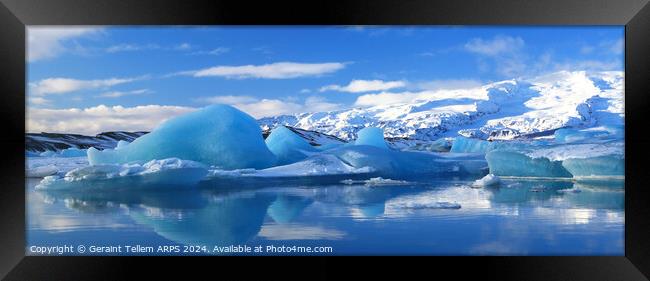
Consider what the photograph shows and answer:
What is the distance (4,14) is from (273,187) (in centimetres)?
277

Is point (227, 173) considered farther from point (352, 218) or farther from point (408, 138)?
point (408, 138)

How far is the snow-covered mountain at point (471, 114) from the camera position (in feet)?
16.0

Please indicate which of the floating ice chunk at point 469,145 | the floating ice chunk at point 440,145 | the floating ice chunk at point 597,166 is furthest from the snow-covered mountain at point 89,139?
the floating ice chunk at point 597,166

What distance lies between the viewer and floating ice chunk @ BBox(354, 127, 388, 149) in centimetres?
483

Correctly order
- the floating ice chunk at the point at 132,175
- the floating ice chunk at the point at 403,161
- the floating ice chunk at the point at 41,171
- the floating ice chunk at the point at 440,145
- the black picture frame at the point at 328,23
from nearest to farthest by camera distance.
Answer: the black picture frame at the point at 328,23, the floating ice chunk at the point at 41,171, the floating ice chunk at the point at 132,175, the floating ice chunk at the point at 403,161, the floating ice chunk at the point at 440,145

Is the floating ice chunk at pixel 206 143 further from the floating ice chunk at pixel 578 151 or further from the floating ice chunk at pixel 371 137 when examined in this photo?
the floating ice chunk at pixel 578 151

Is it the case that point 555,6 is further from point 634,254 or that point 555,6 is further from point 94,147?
point 94,147

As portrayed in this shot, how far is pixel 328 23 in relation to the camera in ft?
15.0

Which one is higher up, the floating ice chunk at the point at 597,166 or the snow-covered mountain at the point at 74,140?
the snow-covered mountain at the point at 74,140

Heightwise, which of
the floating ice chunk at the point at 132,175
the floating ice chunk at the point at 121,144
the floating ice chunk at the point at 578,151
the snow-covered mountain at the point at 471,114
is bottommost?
the floating ice chunk at the point at 132,175

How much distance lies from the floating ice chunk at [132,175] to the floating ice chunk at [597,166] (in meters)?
3.39

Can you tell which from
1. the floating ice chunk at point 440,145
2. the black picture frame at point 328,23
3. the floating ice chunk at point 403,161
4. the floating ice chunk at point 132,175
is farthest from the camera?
the floating ice chunk at point 440,145

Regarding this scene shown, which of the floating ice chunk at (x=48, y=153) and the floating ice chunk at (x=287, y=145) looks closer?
the floating ice chunk at (x=48, y=153)

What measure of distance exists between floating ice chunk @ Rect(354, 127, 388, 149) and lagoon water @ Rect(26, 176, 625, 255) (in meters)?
0.42
